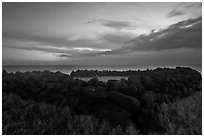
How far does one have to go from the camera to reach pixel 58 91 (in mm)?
5164

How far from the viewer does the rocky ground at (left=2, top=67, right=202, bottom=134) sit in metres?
4.34

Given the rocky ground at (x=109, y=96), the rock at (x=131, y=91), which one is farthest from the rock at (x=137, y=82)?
the rock at (x=131, y=91)

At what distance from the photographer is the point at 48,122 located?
4145mm

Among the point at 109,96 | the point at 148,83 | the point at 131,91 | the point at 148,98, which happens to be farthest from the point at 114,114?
the point at 148,83

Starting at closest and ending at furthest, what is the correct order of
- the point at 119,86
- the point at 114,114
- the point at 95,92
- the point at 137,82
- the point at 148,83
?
the point at 114,114 → the point at 95,92 → the point at 119,86 → the point at 137,82 → the point at 148,83

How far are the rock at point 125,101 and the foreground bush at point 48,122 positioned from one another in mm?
472

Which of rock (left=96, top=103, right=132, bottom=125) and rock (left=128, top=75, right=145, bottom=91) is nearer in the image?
rock (left=96, top=103, right=132, bottom=125)

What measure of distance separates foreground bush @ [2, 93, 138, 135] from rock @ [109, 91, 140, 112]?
0.47m

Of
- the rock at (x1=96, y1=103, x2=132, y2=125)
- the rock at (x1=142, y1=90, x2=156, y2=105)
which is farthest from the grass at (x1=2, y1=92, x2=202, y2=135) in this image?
the rock at (x1=142, y1=90, x2=156, y2=105)

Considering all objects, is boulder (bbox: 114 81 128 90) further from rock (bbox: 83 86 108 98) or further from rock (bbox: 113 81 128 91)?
rock (bbox: 83 86 108 98)

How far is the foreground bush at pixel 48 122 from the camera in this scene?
3918 millimetres

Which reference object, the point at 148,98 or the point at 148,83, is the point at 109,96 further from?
the point at 148,83

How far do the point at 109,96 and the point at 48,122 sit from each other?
150 cm

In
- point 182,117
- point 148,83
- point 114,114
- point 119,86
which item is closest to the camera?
point 114,114
